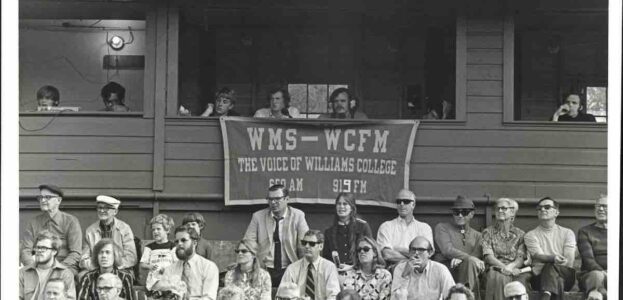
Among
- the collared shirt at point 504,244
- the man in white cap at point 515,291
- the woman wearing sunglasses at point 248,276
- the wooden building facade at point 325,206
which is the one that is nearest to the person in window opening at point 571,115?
the wooden building facade at point 325,206

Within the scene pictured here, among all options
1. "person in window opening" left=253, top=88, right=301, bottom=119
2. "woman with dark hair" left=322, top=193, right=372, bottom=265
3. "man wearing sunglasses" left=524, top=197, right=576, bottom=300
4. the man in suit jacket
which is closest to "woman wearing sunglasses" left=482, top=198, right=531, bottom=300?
"man wearing sunglasses" left=524, top=197, right=576, bottom=300

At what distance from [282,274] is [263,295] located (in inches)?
25.8

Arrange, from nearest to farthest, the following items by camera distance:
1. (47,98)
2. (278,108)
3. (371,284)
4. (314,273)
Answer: (371,284) → (314,273) → (278,108) → (47,98)

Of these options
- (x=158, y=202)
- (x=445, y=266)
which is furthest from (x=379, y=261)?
(x=158, y=202)

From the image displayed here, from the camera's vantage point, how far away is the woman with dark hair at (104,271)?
38.8ft

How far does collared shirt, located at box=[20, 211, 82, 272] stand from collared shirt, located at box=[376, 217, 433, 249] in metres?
3.09

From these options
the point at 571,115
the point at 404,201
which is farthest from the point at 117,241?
the point at 571,115

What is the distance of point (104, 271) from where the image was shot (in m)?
11.9

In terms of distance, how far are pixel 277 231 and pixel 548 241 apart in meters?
2.79

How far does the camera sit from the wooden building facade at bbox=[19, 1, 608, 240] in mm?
13391

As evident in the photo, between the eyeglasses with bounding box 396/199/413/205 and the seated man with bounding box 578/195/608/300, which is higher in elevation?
the eyeglasses with bounding box 396/199/413/205

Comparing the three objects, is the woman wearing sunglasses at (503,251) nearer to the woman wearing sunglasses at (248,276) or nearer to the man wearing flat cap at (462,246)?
the man wearing flat cap at (462,246)

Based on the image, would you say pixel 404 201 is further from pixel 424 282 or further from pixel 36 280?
pixel 36 280

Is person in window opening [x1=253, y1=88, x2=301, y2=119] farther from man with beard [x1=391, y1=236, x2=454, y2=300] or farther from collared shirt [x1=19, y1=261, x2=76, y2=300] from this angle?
collared shirt [x1=19, y1=261, x2=76, y2=300]
